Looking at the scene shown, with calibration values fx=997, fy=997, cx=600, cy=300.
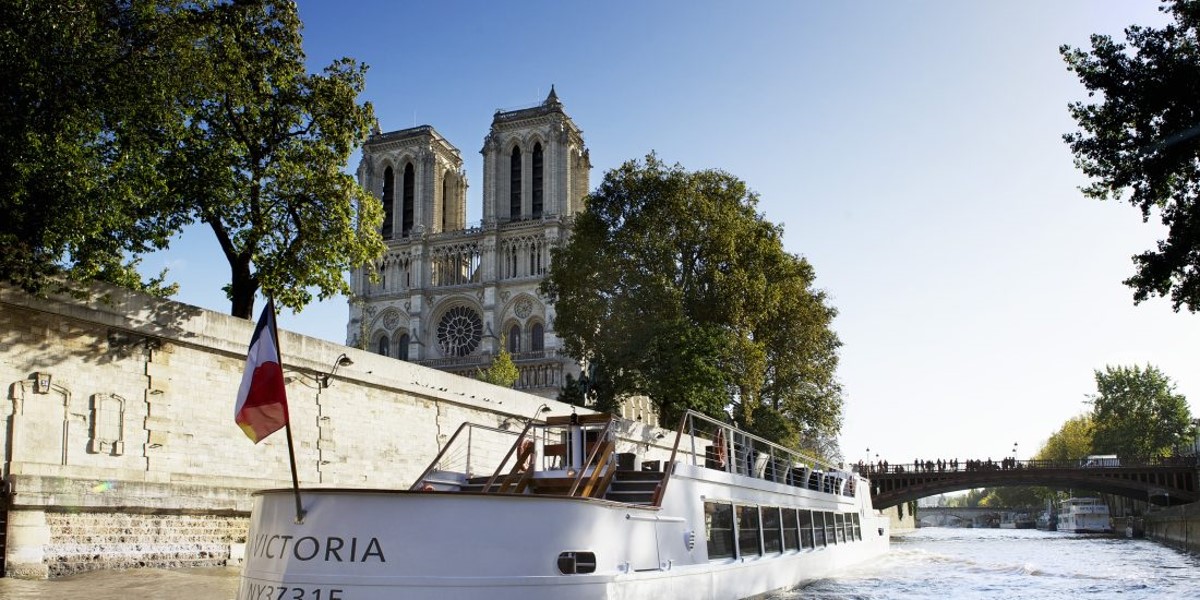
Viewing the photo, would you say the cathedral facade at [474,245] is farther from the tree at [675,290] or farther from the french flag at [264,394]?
the french flag at [264,394]

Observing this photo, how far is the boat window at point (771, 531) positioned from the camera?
15.5 meters

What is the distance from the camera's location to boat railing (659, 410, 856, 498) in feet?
44.5

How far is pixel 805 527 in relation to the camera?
18.6m

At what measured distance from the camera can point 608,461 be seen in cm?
1177

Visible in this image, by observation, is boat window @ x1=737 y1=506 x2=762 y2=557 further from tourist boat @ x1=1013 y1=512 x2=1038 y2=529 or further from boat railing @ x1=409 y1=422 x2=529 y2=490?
tourist boat @ x1=1013 y1=512 x2=1038 y2=529

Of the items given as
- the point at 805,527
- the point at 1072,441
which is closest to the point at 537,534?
the point at 805,527

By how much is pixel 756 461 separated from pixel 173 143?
472 inches

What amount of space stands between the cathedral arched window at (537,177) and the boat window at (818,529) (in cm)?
6583

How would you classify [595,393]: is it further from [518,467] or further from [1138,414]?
[1138,414]

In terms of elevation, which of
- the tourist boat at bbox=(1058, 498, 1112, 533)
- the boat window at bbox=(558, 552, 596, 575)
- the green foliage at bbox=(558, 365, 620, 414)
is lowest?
the tourist boat at bbox=(1058, 498, 1112, 533)

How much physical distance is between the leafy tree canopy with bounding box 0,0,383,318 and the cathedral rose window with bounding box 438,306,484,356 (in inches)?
2390

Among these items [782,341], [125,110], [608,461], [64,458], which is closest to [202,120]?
[125,110]

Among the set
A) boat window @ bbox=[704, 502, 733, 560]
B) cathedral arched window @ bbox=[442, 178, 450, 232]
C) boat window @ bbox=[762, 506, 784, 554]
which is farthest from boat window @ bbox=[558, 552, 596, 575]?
cathedral arched window @ bbox=[442, 178, 450, 232]

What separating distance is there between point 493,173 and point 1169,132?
72.4 meters
